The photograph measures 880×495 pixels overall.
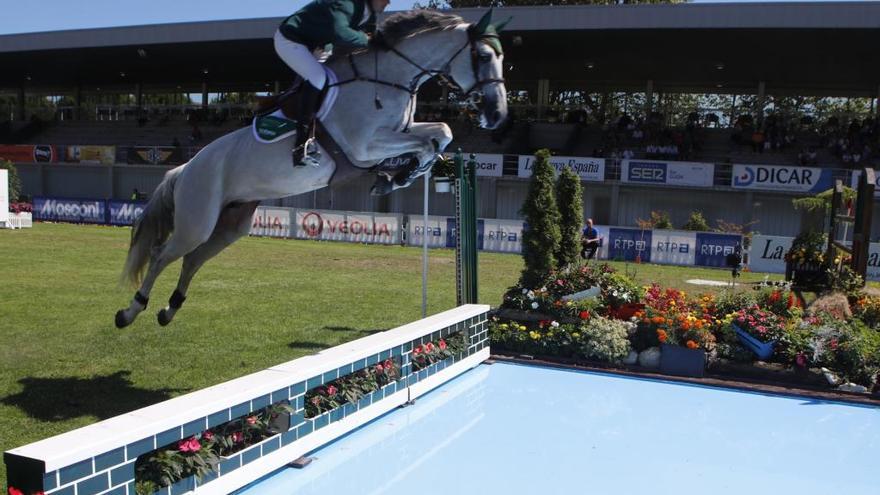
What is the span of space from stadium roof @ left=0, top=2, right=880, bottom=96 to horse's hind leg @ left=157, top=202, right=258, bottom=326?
19644mm

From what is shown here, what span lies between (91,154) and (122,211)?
22.4ft

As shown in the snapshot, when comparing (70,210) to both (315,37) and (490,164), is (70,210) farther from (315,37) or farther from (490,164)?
(315,37)

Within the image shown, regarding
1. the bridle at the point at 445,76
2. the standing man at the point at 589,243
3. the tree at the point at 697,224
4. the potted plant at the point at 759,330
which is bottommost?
the potted plant at the point at 759,330

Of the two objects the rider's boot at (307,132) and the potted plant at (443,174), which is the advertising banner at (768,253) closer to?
the potted plant at (443,174)

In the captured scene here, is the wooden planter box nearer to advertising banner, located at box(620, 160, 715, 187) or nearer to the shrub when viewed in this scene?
the shrub

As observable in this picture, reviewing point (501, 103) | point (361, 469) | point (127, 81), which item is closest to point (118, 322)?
point (361, 469)

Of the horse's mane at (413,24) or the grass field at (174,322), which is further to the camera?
the grass field at (174,322)

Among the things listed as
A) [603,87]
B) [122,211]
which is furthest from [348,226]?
[603,87]

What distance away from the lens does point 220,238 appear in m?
5.45

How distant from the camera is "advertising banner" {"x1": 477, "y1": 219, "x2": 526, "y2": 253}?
22625mm

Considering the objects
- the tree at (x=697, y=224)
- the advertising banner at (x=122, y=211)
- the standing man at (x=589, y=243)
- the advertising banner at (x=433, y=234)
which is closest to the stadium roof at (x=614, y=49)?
the tree at (x=697, y=224)

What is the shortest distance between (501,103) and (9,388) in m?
4.78

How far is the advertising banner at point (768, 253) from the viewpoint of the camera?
65.3 ft

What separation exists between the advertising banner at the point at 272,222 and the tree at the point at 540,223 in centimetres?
1722
